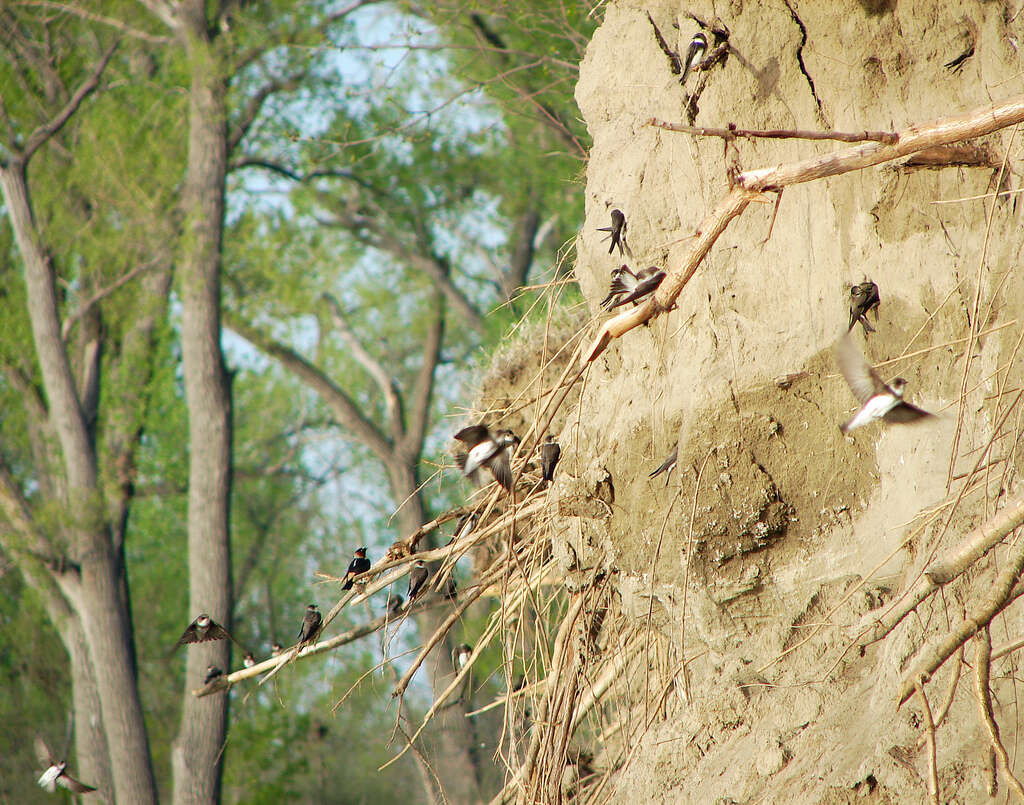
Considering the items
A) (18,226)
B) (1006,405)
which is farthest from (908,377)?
(18,226)

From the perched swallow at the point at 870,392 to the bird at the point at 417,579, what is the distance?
218cm

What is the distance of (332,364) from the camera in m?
20.5

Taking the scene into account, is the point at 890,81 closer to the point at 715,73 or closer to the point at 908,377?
the point at 715,73

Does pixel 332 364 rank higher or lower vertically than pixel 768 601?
higher

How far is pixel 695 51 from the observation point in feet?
13.6

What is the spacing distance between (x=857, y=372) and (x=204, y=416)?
858 cm

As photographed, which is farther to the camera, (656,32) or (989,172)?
(656,32)

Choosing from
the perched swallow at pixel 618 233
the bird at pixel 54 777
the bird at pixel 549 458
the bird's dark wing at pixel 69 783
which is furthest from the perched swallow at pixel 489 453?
the bird's dark wing at pixel 69 783

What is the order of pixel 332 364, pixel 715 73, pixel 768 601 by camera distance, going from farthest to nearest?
pixel 332 364, pixel 715 73, pixel 768 601

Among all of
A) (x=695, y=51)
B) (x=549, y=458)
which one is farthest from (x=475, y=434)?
(x=695, y=51)

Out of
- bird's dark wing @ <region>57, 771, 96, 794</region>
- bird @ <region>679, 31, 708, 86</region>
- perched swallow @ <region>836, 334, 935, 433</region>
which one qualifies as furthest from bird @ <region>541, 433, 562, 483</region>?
bird's dark wing @ <region>57, 771, 96, 794</region>

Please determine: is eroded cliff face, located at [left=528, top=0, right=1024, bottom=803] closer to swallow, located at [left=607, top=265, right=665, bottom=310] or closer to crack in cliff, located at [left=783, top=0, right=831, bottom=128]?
crack in cliff, located at [left=783, top=0, right=831, bottom=128]

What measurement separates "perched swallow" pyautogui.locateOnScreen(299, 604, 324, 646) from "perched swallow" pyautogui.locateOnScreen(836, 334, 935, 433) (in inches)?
108

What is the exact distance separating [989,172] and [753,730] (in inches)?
93.0
